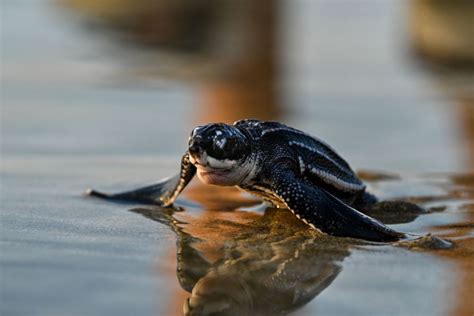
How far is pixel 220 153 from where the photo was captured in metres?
3.18

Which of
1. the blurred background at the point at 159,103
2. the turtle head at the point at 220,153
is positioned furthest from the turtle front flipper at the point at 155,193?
the turtle head at the point at 220,153

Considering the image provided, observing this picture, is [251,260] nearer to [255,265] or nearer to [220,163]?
[255,265]

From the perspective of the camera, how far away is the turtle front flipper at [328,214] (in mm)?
3117

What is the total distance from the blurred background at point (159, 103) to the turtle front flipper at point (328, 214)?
346mm

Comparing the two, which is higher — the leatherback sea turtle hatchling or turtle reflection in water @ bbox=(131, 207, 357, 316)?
the leatherback sea turtle hatchling

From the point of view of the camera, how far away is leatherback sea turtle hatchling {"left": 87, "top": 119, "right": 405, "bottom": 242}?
10.3 feet

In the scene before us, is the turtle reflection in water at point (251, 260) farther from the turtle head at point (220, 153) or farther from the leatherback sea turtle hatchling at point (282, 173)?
the turtle head at point (220, 153)

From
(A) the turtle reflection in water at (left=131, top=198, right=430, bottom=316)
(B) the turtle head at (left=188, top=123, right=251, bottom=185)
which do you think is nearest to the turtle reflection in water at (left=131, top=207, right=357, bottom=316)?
(A) the turtle reflection in water at (left=131, top=198, right=430, bottom=316)

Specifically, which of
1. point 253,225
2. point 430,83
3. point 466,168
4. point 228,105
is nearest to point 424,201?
point 253,225

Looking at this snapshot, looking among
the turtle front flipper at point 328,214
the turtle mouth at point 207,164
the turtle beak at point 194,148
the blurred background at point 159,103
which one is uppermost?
the turtle beak at point 194,148

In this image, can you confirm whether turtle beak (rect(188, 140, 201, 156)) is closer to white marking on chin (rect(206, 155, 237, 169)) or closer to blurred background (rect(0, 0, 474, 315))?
white marking on chin (rect(206, 155, 237, 169))

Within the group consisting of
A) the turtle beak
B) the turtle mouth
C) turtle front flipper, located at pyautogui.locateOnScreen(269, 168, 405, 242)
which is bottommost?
turtle front flipper, located at pyautogui.locateOnScreen(269, 168, 405, 242)

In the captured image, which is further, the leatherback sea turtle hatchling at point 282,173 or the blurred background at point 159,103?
the leatherback sea turtle hatchling at point 282,173

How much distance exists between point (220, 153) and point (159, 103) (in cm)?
461
